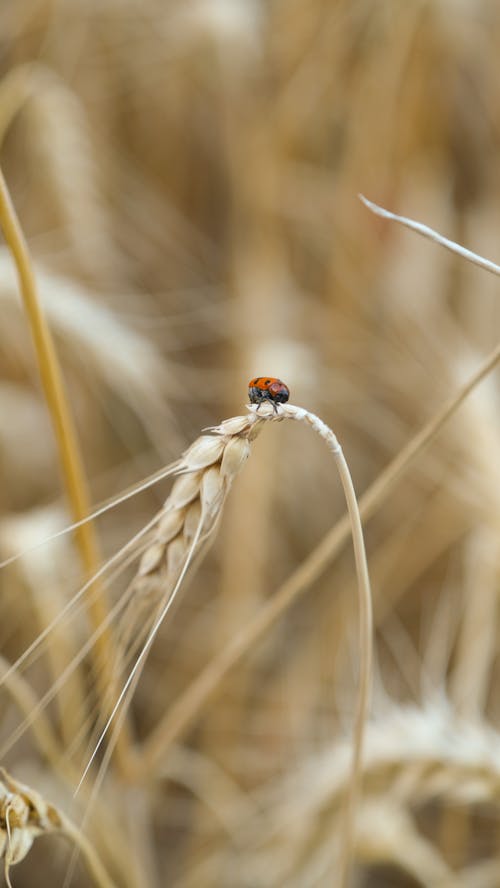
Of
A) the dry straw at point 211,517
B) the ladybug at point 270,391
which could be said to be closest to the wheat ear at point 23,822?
the dry straw at point 211,517

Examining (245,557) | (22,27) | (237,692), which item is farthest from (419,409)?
(22,27)

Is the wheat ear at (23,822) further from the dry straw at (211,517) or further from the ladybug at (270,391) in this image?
the ladybug at (270,391)

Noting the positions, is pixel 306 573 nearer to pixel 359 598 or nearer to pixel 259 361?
pixel 359 598

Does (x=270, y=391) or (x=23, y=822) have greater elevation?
(x=270, y=391)

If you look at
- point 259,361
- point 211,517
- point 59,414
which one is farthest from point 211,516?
point 259,361

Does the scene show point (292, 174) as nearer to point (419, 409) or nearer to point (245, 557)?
point (419, 409)

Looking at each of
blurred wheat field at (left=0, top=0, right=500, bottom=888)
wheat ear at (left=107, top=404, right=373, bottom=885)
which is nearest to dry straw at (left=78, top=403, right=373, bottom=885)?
wheat ear at (left=107, top=404, right=373, bottom=885)
